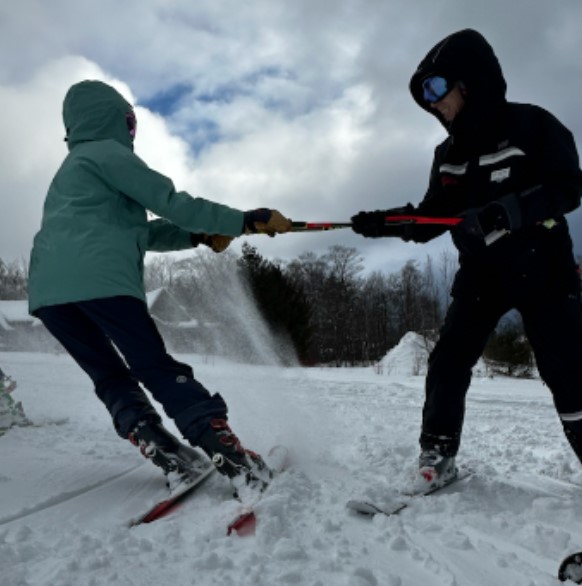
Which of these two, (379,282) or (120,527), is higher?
(379,282)

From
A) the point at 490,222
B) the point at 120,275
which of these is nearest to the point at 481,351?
the point at 490,222

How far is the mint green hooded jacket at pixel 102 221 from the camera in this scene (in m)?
2.10

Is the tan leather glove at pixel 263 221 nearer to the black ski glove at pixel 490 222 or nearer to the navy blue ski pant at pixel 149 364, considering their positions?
the navy blue ski pant at pixel 149 364

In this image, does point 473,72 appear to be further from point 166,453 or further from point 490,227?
point 166,453

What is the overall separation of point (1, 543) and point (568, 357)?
78.1 inches

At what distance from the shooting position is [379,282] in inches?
1738

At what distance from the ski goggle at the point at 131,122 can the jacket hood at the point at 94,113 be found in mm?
24

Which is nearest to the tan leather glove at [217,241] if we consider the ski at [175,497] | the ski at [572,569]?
the ski at [175,497]

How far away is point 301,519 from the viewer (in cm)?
174

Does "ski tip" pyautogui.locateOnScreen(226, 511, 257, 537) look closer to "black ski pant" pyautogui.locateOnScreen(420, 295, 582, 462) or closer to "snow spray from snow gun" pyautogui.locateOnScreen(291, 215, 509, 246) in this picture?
"black ski pant" pyautogui.locateOnScreen(420, 295, 582, 462)

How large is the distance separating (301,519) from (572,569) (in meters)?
0.81

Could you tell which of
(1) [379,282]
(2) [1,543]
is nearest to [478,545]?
(2) [1,543]

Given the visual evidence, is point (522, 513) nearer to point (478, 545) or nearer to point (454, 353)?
point (478, 545)

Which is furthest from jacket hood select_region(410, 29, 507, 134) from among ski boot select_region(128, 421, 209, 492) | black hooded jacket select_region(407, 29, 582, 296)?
ski boot select_region(128, 421, 209, 492)
